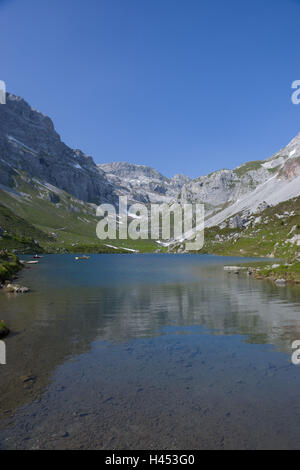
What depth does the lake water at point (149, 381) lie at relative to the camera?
11.7 metres

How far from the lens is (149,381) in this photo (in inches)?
659

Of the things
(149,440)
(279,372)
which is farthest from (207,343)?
(149,440)

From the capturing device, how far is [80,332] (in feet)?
88.3

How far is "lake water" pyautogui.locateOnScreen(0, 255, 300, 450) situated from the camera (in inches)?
460

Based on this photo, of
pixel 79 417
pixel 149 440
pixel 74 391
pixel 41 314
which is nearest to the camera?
pixel 149 440

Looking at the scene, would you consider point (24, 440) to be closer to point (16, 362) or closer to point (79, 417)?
point (79, 417)

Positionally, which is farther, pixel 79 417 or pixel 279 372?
pixel 279 372

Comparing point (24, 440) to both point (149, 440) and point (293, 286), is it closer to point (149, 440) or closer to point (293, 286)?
point (149, 440)

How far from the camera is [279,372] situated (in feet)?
58.8

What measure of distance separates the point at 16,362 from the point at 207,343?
1407cm

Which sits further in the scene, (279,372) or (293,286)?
(293,286)
